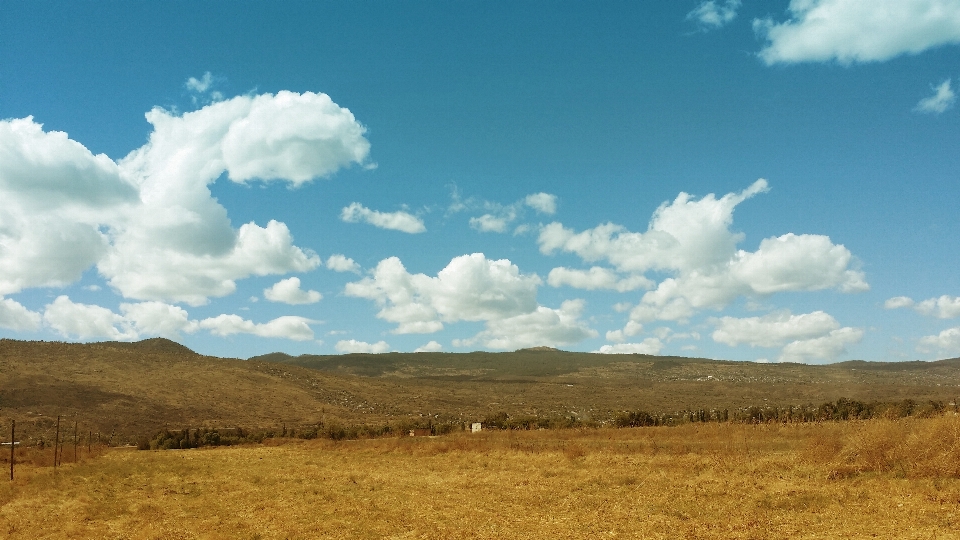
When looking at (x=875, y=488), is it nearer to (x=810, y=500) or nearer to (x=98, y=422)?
(x=810, y=500)

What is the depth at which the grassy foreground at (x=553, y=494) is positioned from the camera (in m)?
15.1

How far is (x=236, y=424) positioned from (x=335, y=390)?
29880mm

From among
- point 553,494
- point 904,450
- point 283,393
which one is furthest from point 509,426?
point 283,393

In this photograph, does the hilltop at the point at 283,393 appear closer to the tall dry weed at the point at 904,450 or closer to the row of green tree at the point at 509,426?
the row of green tree at the point at 509,426

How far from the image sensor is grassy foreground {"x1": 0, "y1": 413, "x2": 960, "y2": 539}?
1505 centimetres

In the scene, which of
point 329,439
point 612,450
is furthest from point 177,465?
point 612,450

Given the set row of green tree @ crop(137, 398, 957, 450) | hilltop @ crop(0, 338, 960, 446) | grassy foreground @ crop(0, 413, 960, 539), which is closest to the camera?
grassy foreground @ crop(0, 413, 960, 539)

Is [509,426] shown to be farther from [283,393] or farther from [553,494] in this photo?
[283,393]

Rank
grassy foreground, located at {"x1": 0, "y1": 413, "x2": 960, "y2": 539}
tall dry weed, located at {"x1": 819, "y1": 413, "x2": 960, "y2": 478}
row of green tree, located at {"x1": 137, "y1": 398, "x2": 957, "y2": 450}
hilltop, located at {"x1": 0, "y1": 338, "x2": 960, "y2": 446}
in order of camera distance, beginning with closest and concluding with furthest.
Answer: grassy foreground, located at {"x1": 0, "y1": 413, "x2": 960, "y2": 539} < tall dry weed, located at {"x1": 819, "y1": 413, "x2": 960, "y2": 478} < row of green tree, located at {"x1": 137, "y1": 398, "x2": 957, "y2": 450} < hilltop, located at {"x1": 0, "y1": 338, "x2": 960, "y2": 446}

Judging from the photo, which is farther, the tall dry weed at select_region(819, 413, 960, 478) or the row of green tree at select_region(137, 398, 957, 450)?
the row of green tree at select_region(137, 398, 957, 450)

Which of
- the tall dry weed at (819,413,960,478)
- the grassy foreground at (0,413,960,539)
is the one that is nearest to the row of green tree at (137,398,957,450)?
the grassy foreground at (0,413,960,539)

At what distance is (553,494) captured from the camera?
19922 mm

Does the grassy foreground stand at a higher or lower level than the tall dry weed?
lower

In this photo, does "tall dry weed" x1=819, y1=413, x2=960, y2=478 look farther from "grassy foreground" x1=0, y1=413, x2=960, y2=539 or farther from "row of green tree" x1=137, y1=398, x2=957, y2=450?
"row of green tree" x1=137, y1=398, x2=957, y2=450
